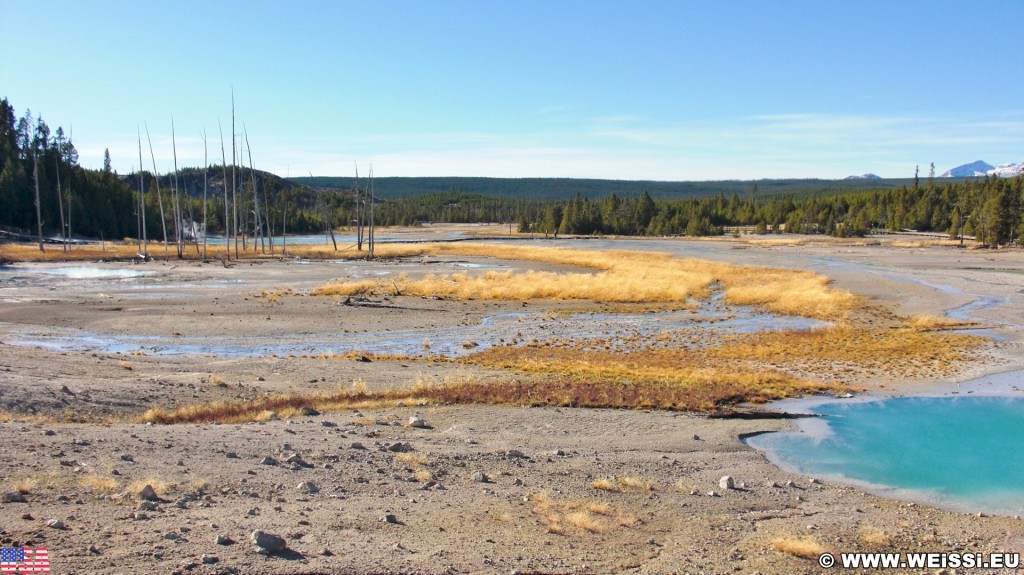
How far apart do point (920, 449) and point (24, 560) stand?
15127 millimetres

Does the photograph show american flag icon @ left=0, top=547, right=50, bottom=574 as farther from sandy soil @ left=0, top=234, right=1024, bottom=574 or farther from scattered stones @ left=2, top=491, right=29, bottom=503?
scattered stones @ left=2, top=491, right=29, bottom=503

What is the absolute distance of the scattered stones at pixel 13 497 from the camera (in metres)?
8.27

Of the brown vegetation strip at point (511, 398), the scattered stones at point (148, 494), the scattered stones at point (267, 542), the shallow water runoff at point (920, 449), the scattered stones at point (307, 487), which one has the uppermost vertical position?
the scattered stones at point (148, 494)

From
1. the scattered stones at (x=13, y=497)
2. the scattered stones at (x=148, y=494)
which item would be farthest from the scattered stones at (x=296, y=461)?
the scattered stones at (x=13, y=497)

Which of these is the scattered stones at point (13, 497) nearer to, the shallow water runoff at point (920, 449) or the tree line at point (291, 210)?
the shallow water runoff at point (920, 449)

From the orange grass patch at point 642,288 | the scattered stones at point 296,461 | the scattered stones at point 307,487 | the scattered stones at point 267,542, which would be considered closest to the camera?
the scattered stones at point 267,542

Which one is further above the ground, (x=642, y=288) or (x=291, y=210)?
(x=291, y=210)

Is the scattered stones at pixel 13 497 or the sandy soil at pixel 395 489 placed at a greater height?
the scattered stones at pixel 13 497

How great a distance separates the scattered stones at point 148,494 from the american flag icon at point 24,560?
1827 mm

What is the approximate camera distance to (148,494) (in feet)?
29.0

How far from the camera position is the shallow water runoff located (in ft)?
39.3

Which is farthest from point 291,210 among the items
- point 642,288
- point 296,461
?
point 296,461

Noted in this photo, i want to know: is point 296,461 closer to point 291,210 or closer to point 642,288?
point 642,288

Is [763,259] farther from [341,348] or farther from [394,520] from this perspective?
[394,520]
